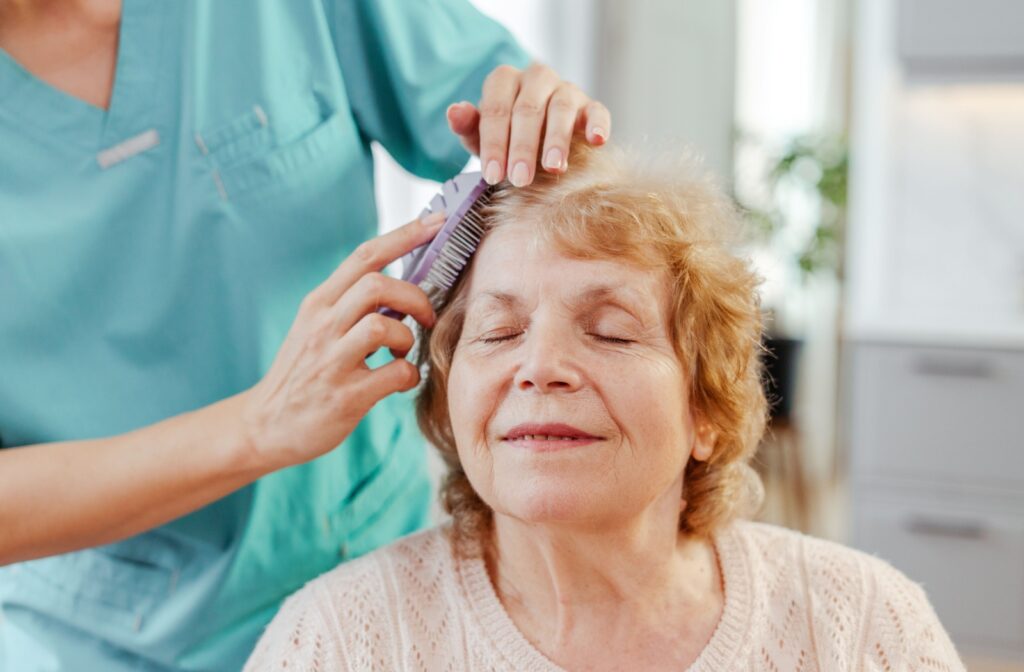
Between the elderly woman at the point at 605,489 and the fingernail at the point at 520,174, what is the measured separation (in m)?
0.06

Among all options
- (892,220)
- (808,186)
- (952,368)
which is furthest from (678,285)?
(808,186)

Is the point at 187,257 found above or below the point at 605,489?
above

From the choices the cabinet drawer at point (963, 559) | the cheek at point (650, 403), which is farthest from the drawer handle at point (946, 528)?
the cheek at point (650, 403)

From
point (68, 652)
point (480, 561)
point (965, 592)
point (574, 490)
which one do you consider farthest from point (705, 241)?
point (965, 592)

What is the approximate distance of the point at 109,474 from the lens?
1170mm

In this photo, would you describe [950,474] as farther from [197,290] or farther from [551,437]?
Result: [197,290]

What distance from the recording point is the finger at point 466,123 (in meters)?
1.22

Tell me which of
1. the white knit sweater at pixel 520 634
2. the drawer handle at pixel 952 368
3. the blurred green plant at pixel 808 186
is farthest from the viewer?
the blurred green plant at pixel 808 186

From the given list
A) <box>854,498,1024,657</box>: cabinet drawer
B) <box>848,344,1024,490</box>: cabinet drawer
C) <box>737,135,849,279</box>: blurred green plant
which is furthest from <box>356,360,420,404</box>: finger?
<box>737,135,849,279</box>: blurred green plant

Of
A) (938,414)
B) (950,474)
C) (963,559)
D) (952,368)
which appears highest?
(952,368)

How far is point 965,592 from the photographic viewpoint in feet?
9.74

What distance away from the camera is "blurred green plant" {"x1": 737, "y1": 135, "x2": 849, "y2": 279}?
4129 millimetres

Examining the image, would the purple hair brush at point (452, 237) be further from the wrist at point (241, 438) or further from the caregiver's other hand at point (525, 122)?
the wrist at point (241, 438)

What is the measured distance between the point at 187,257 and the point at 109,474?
269 millimetres
